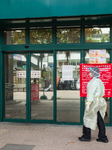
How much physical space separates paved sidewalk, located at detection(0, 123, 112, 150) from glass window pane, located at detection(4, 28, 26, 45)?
291 cm

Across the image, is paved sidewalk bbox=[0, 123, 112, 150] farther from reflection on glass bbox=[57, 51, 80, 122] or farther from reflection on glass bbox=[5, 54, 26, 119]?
reflection on glass bbox=[5, 54, 26, 119]

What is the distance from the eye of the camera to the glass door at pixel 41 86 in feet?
21.6

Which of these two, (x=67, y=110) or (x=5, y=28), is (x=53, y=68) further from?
(x=5, y=28)

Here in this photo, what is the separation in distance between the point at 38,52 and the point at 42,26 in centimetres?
92

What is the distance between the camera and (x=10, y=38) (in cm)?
673

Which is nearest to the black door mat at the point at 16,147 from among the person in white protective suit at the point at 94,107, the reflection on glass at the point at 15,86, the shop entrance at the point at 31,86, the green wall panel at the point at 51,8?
the person in white protective suit at the point at 94,107

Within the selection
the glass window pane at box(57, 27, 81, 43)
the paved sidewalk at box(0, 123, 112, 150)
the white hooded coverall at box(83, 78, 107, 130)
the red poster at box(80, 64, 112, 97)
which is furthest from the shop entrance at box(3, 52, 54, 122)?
the white hooded coverall at box(83, 78, 107, 130)

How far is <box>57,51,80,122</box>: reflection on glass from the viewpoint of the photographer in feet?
21.0

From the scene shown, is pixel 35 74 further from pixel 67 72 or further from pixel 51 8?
pixel 51 8

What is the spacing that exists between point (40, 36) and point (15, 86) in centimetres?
201

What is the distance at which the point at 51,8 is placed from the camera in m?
5.71

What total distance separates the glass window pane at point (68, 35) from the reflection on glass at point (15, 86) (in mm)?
1479

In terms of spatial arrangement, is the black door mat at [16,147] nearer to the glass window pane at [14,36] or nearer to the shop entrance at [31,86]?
the shop entrance at [31,86]

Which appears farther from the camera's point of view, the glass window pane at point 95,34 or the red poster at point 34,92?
the red poster at point 34,92
